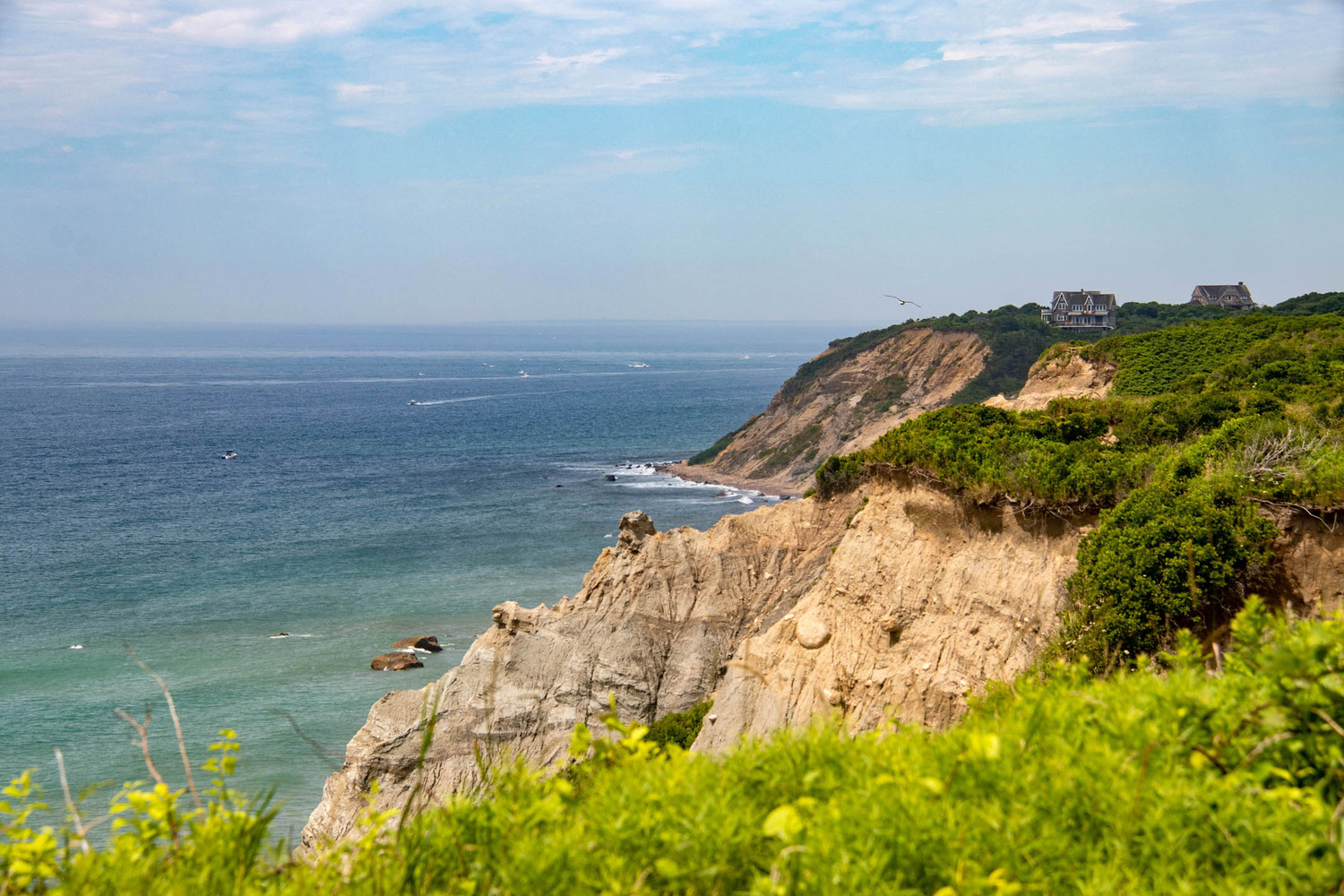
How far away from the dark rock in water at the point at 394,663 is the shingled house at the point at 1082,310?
75945mm

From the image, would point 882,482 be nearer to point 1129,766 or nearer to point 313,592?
point 1129,766

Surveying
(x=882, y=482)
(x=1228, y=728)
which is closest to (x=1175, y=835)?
(x=1228, y=728)

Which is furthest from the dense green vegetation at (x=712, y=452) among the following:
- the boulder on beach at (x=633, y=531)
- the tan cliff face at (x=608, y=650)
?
the boulder on beach at (x=633, y=531)

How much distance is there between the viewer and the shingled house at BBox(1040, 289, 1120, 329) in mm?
92750

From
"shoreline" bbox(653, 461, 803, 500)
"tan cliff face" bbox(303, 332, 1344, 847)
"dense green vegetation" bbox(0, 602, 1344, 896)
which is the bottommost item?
"shoreline" bbox(653, 461, 803, 500)

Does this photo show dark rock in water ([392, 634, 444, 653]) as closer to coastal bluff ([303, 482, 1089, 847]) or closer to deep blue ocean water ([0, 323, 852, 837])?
deep blue ocean water ([0, 323, 852, 837])

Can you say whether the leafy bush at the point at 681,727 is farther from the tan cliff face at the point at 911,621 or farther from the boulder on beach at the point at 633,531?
the boulder on beach at the point at 633,531

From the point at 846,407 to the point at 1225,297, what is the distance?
46468 mm

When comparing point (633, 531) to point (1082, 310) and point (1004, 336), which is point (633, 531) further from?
point (1082, 310)

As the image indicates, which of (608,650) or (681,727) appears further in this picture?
(608,650)

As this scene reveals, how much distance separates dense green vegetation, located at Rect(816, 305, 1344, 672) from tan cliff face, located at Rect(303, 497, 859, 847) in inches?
122

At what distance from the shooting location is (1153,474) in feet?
59.1

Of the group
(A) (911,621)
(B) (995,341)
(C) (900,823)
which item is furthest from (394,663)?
(B) (995,341)

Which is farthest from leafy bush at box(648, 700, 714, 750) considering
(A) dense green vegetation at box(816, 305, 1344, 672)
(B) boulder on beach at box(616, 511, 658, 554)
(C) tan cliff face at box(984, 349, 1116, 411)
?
(C) tan cliff face at box(984, 349, 1116, 411)
